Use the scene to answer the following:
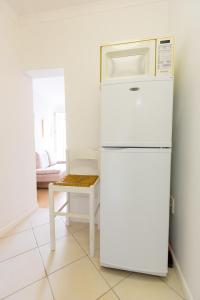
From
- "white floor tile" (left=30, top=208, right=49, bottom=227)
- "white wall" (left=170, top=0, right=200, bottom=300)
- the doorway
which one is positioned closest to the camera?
"white wall" (left=170, top=0, right=200, bottom=300)

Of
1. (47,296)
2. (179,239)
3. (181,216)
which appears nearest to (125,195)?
(181,216)

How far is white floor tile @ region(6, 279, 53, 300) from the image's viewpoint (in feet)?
3.68

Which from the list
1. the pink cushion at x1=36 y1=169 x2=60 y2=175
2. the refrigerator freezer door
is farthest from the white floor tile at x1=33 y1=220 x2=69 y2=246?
the pink cushion at x1=36 y1=169 x2=60 y2=175

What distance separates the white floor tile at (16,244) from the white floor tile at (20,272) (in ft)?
0.25

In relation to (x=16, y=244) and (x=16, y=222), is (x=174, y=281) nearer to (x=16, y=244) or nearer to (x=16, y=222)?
(x=16, y=244)

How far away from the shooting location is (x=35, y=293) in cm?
116

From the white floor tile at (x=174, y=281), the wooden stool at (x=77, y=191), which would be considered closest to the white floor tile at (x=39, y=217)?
the wooden stool at (x=77, y=191)

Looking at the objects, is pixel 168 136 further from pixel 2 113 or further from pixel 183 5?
pixel 2 113

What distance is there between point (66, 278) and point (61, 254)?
0.90 feet

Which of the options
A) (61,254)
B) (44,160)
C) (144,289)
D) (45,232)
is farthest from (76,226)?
(44,160)

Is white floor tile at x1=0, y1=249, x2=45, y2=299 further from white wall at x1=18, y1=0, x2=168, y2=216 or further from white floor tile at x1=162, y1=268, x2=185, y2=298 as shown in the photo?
white floor tile at x1=162, y1=268, x2=185, y2=298

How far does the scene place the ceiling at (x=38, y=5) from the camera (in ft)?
5.95

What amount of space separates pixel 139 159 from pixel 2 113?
1497 mm

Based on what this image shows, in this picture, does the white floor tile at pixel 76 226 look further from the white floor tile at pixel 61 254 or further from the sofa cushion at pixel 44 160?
the sofa cushion at pixel 44 160
